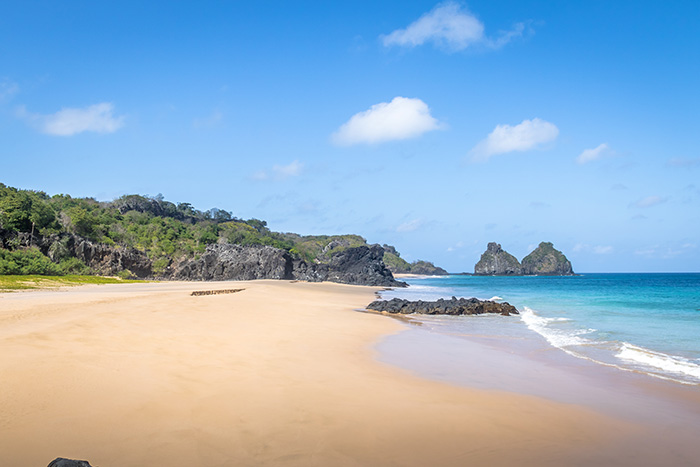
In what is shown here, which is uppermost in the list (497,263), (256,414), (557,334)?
(497,263)

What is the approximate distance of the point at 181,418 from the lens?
5121 mm

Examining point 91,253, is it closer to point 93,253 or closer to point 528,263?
point 93,253

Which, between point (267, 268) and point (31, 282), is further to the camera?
point (267, 268)

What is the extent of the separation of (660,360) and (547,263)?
7186 inches

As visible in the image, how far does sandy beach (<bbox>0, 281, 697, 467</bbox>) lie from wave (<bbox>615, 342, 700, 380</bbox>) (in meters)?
4.56

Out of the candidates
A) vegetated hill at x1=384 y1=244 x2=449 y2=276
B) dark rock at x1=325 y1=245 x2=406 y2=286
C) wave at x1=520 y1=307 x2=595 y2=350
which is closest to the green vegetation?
vegetated hill at x1=384 y1=244 x2=449 y2=276

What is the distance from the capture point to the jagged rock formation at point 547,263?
576 feet

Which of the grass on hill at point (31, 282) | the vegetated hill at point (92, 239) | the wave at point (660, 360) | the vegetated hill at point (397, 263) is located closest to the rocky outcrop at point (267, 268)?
the vegetated hill at point (92, 239)

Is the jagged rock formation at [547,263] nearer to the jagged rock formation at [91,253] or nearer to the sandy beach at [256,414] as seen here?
the jagged rock formation at [91,253]

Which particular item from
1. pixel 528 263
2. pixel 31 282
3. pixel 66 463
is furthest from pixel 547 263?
pixel 66 463

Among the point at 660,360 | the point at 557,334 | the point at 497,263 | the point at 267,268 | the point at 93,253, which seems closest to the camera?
the point at 660,360

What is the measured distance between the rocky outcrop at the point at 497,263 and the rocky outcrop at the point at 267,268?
364 feet

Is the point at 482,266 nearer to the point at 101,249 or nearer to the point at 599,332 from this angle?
the point at 101,249

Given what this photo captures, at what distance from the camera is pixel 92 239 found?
5272cm
